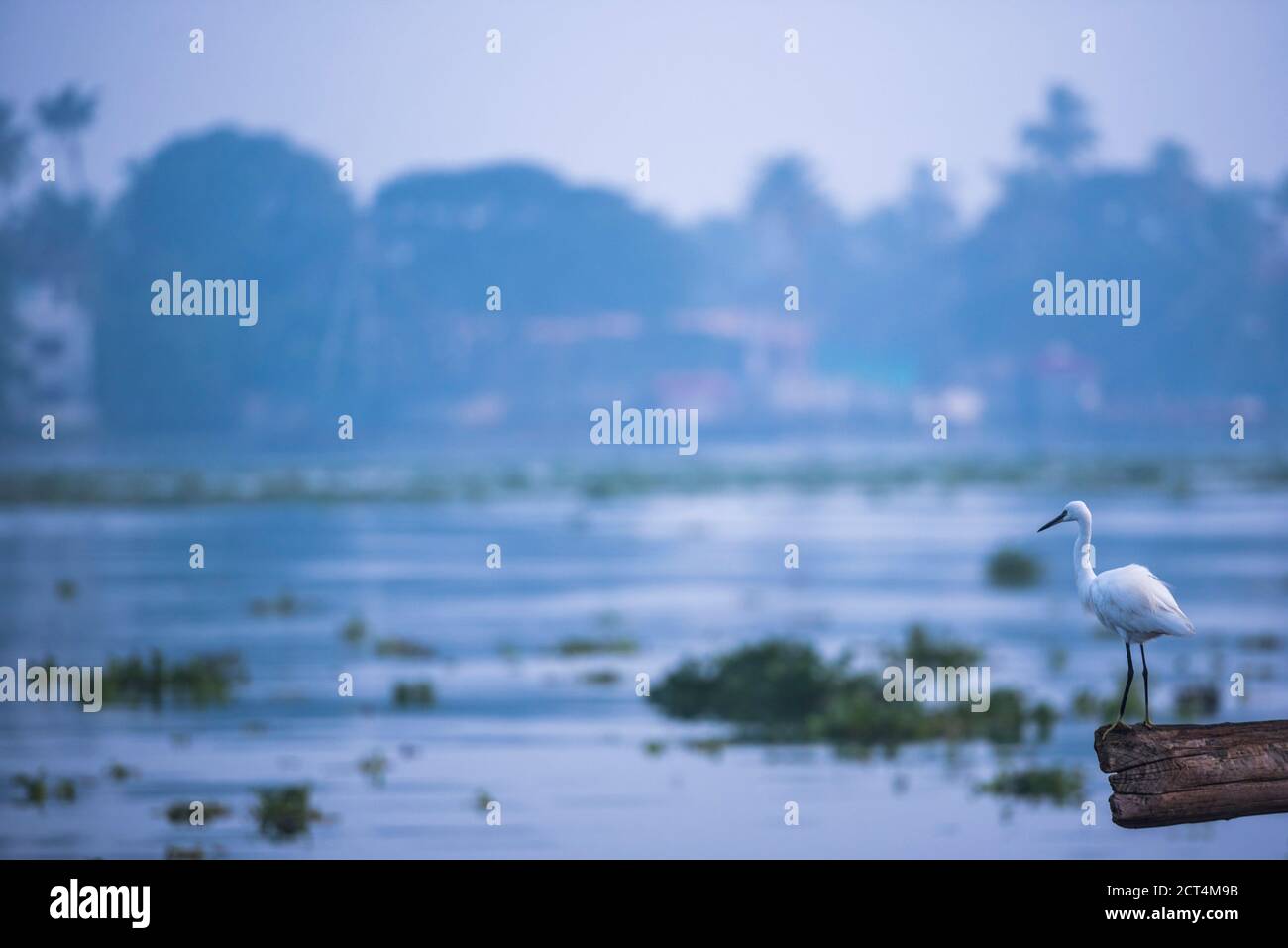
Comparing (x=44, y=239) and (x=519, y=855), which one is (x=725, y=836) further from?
(x=44, y=239)

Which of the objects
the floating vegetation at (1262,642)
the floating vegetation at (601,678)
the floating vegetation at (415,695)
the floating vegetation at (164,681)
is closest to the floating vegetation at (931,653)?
the floating vegetation at (601,678)

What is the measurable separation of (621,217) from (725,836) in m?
11.9

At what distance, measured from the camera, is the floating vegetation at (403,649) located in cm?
1728

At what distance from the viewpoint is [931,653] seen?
15.2 m

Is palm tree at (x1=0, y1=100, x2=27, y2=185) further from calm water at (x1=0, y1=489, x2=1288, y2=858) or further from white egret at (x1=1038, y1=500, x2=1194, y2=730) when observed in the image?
white egret at (x1=1038, y1=500, x2=1194, y2=730)

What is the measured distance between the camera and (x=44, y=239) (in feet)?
71.6

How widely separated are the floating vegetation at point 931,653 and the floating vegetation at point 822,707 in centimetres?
54

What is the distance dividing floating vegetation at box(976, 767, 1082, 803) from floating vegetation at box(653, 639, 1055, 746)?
1.27 meters
